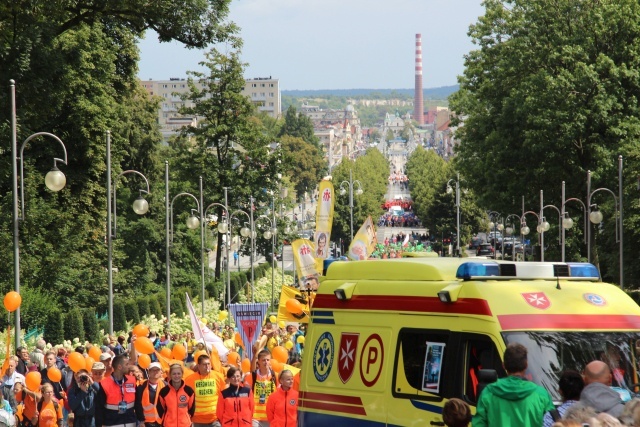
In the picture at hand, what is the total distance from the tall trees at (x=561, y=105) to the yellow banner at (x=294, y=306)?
872 inches

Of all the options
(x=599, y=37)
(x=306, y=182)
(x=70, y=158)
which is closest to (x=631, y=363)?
(x=70, y=158)

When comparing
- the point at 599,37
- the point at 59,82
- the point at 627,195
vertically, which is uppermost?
the point at 599,37

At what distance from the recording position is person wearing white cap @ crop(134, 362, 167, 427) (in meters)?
15.2

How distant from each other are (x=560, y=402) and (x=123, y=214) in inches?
2224

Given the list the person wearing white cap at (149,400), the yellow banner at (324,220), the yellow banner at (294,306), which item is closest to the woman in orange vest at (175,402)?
the person wearing white cap at (149,400)

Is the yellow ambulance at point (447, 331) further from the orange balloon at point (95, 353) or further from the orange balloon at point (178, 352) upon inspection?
the orange balloon at point (95, 353)

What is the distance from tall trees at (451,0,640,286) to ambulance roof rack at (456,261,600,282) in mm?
38385

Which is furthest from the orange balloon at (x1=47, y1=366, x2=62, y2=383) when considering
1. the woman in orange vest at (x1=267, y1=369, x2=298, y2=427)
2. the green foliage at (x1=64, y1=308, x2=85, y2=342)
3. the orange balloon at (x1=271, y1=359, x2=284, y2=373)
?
the green foliage at (x1=64, y1=308, x2=85, y2=342)

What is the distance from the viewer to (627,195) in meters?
50.6

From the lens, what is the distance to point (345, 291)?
12.4m

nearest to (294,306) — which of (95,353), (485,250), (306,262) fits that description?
(95,353)

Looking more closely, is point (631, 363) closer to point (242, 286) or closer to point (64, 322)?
point (64, 322)

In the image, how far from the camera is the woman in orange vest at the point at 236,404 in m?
15.1

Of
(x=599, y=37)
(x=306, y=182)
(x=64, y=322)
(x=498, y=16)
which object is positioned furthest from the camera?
(x=306, y=182)
